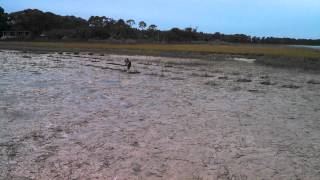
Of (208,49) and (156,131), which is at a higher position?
(208,49)

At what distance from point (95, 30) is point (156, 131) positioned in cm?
6837

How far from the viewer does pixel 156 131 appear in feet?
25.9

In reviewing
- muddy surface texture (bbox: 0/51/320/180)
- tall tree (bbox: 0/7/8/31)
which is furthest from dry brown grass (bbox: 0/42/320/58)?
tall tree (bbox: 0/7/8/31)

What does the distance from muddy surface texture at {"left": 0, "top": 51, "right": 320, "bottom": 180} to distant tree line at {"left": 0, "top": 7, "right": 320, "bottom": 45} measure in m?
56.5

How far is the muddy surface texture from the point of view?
5.62m

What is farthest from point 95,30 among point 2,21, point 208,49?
point 208,49

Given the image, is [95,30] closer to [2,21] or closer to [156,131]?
[2,21]

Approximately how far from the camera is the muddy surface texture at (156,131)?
562 cm

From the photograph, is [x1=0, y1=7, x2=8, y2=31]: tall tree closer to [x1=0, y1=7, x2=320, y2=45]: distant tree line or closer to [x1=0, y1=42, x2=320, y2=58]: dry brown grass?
[x1=0, y1=7, x2=320, y2=45]: distant tree line

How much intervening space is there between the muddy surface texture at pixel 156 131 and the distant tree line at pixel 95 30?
185ft

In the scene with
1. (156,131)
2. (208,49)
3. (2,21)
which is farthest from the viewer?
(2,21)

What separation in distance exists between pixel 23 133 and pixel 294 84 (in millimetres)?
11660

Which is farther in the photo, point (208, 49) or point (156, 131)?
point (208, 49)

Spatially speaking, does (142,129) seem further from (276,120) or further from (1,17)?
(1,17)
